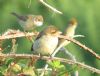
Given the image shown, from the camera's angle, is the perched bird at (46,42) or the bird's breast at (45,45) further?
the bird's breast at (45,45)

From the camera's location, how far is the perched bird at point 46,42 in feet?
12.2

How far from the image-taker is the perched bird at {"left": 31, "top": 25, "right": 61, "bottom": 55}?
372cm

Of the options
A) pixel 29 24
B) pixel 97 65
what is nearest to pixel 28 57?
pixel 29 24

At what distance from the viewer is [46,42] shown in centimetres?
407

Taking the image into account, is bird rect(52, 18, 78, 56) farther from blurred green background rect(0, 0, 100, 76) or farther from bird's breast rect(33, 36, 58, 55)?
blurred green background rect(0, 0, 100, 76)

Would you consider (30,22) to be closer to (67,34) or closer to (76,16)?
(67,34)

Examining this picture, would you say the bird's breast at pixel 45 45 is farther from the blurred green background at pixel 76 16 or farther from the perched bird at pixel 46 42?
the blurred green background at pixel 76 16

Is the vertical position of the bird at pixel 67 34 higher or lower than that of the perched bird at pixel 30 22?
higher

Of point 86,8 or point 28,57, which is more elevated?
point 28,57

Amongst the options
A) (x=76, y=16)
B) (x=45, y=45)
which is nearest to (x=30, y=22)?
(x=45, y=45)

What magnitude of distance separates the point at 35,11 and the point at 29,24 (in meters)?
5.37

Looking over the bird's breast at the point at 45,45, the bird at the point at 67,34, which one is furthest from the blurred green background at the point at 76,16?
the bird's breast at the point at 45,45

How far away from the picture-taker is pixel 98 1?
42.1 feet

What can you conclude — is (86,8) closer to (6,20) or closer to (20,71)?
(6,20)
